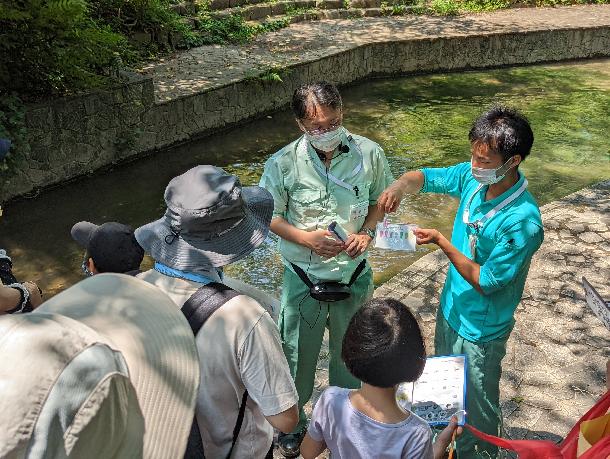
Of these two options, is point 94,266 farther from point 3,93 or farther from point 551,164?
point 551,164

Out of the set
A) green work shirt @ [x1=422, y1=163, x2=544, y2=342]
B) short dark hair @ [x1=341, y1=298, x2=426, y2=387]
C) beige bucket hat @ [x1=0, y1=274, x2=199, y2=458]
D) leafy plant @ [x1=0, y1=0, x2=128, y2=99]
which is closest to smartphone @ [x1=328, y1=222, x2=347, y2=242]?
green work shirt @ [x1=422, y1=163, x2=544, y2=342]

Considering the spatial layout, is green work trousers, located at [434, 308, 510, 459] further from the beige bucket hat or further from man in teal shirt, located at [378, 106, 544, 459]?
the beige bucket hat

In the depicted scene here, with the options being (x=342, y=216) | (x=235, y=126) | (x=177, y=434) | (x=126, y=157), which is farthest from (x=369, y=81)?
(x=177, y=434)

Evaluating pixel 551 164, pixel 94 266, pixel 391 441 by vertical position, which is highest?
pixel 94 266

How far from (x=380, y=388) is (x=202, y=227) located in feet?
2.43

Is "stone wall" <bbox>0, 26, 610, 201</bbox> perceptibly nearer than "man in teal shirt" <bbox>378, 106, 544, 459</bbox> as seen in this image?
No

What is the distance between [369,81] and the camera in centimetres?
1185

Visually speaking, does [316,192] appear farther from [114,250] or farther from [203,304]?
[203,304]

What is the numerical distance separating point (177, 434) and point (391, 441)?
0.91 meters

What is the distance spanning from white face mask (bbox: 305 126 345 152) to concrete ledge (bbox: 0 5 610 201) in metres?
4.59

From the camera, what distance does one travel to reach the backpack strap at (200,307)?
6.59 ft

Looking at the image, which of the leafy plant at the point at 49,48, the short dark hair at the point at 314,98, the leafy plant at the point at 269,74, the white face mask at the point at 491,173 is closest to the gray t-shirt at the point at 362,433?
the white face mask at the point at 491,173

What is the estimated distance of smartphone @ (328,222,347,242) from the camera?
10.5 ft

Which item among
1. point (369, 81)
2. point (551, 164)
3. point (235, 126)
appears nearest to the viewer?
point (551, 164)
